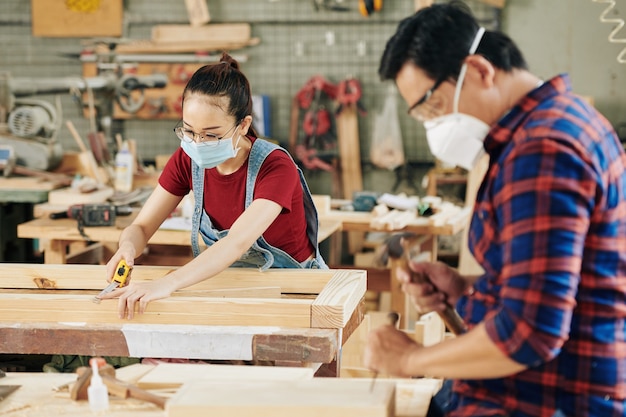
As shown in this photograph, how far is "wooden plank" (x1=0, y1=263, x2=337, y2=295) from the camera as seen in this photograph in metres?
2.82

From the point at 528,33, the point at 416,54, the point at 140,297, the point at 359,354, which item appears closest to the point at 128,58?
the point at 528,33

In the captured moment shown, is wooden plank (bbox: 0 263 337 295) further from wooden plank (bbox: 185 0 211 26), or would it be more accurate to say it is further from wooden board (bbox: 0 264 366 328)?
wooden plank (bbox: 185 0 211 26)

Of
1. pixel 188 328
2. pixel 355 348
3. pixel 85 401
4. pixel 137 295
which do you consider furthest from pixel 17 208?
pixel 85 401

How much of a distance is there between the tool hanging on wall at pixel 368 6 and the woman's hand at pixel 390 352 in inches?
230

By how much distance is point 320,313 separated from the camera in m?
2.38

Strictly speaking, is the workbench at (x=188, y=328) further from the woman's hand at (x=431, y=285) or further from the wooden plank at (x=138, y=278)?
the woman's hand at (x=431, y=285)

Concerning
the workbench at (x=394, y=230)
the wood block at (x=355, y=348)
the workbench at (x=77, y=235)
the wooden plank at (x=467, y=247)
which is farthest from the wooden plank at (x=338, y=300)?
the wooden plank at (x=467, y=247)

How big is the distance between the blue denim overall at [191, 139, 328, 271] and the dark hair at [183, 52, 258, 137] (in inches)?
5.8

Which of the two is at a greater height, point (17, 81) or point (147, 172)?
point (17, 81)

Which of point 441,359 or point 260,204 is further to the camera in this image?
point 260,204

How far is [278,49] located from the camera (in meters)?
7.62

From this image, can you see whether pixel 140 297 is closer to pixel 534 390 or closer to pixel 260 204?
pixel 260 204

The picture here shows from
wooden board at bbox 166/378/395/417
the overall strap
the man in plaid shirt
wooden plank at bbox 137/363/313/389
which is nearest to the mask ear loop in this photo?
the man in plaid shirt

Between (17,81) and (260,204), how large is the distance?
349 cm
